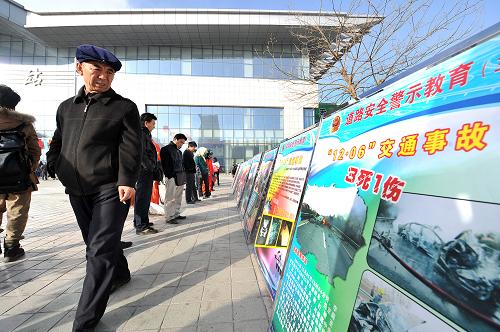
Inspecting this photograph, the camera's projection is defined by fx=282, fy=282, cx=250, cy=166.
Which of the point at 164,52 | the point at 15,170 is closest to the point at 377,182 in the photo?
the point at 15,170

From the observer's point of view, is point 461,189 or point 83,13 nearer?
point 461,189

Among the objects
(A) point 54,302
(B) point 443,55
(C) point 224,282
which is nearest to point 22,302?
(A) point 54,302

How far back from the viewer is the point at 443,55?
1023 millimetres

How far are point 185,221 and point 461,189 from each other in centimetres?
586

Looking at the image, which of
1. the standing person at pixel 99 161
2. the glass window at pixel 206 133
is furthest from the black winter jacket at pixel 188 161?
the glass window at pixel 206 133

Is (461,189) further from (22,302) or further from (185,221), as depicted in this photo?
(185,221)

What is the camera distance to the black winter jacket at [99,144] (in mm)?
2172

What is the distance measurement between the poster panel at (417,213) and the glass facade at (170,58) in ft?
107

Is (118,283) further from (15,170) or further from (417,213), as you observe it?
(417,213)

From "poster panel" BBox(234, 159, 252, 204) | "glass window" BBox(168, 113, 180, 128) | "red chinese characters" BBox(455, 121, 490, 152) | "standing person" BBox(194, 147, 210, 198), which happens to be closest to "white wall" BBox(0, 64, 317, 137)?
"glass window" BBox(168, 113, 180, 128)

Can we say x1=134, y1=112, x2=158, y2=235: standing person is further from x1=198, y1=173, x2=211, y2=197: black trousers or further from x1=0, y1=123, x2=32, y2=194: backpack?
x1=198, y1=173, x2=211, y2=197: black trousers

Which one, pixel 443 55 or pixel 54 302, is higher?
pixel 443 55

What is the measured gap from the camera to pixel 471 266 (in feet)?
2.42

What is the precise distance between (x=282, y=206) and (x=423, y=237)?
174 cm
